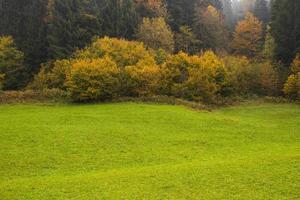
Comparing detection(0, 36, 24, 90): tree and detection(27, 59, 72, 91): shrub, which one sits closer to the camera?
detection(27, 59, 72, 91): shrub

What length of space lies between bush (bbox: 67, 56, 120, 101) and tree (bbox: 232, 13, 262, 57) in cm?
3090

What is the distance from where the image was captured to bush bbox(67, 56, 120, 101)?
44.4m

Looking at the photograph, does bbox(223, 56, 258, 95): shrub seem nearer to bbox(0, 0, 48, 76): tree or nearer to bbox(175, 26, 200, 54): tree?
bbox(175, 26, 200, 54): tree

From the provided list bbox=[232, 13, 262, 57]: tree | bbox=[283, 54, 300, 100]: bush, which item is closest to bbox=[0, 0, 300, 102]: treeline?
bbox=[232, 13, 262, 57]: tree

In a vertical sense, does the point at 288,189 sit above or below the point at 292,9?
below

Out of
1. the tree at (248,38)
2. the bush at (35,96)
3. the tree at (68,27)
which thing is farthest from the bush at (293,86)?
the tree at (68,27)

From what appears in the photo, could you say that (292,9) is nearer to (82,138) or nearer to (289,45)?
(289,45)

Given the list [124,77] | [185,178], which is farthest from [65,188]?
[124,77]

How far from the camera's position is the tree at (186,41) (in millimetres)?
67438

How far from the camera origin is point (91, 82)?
44.7 metres

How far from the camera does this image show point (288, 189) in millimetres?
18031

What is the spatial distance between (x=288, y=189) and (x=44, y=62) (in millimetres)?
50604

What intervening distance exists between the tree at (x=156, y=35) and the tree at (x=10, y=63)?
50.4 feet

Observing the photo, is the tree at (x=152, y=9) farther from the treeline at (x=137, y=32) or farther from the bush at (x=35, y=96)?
the bush at (x=35, y=96)
